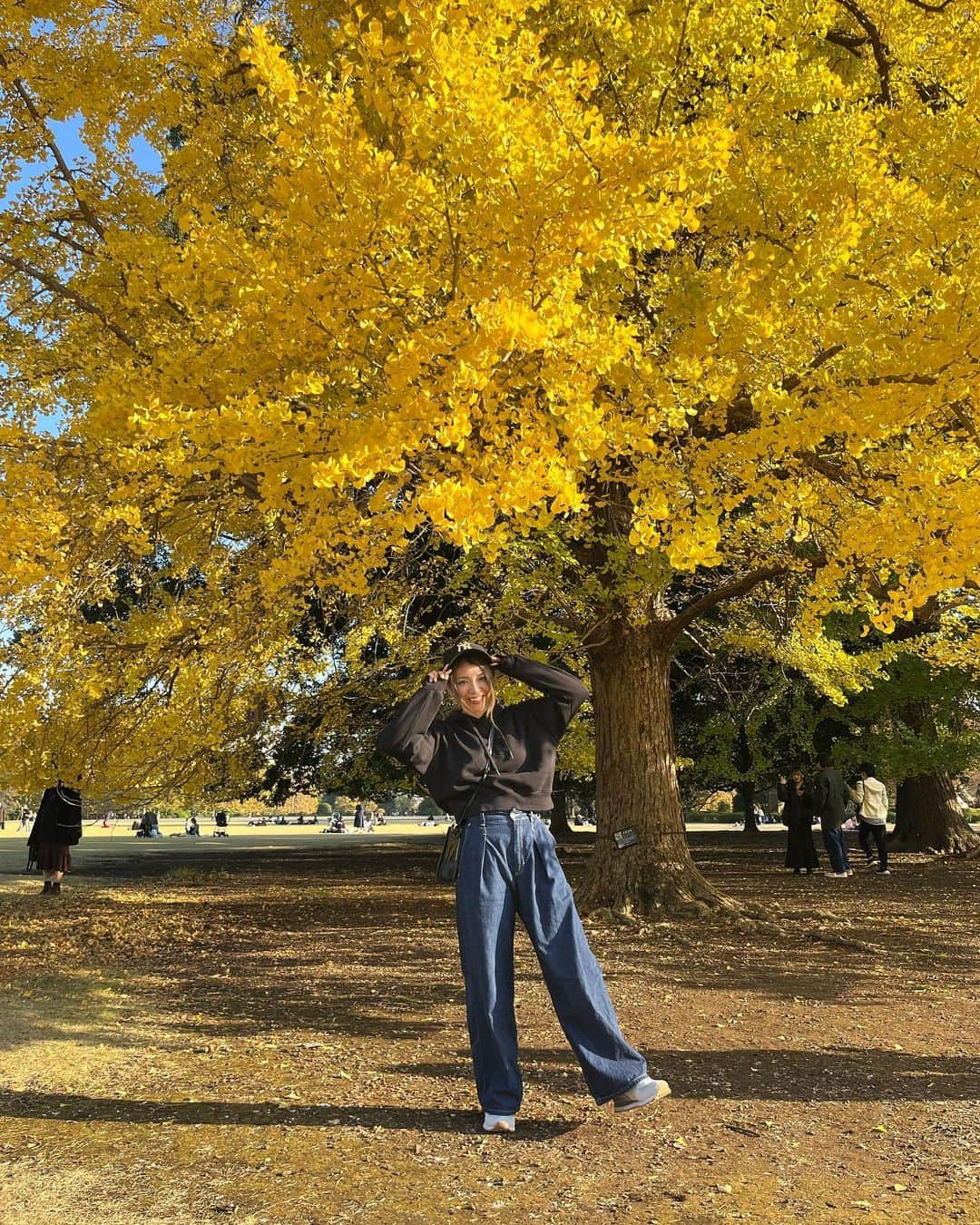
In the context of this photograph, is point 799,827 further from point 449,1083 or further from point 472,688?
point 472,688

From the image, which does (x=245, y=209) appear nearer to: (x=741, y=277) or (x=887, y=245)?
(x=741, y=277)

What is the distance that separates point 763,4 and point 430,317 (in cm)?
353

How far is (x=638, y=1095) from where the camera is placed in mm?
3316

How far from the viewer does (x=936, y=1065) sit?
13.7 feet

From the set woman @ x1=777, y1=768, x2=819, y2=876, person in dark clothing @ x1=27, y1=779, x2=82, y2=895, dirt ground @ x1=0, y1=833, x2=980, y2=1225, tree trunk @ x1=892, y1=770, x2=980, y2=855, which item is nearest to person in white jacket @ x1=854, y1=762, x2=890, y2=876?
woman @ x1=777, y1=768, x2=819, y2=876

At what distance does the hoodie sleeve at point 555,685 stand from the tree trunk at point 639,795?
531 cm

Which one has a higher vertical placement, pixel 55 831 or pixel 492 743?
pixel 492 743

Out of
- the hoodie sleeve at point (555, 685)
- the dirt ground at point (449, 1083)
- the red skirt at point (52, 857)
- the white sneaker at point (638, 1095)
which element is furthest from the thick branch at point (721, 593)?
the red skirt at point (52, 857)

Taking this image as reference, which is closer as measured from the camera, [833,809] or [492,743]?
[492,743]

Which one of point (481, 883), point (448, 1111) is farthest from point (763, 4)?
point (448, 1111)

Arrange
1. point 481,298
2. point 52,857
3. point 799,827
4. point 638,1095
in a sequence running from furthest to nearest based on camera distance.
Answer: point 799,827, point 52,857, point 481,298, point 638,1095

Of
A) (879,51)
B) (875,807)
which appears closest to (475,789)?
(879,51)

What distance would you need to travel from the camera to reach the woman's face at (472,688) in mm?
3715

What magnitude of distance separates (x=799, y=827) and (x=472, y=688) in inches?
465
